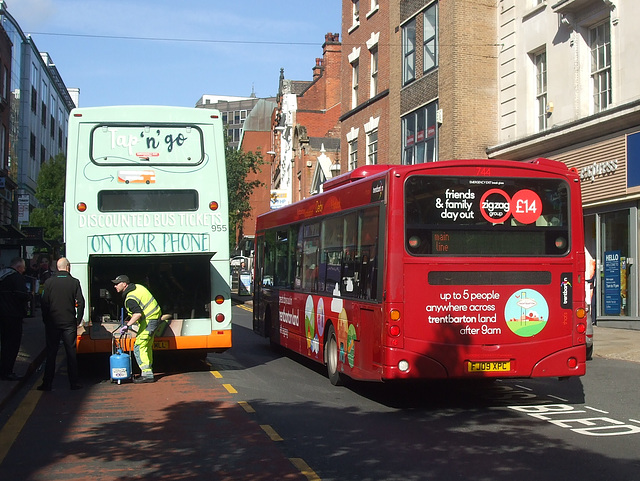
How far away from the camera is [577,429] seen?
27.7ft

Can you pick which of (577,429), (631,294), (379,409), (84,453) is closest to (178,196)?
(379,409)

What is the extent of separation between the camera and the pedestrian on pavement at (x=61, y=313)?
1131 cm

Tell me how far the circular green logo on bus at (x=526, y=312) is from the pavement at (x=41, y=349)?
6.16 m

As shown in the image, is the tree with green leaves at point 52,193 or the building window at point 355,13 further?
the tree with green leaves at point 52,193

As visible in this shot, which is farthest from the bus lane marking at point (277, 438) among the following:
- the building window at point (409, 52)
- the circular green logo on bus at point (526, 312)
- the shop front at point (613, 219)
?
the building window at point (409, 52)

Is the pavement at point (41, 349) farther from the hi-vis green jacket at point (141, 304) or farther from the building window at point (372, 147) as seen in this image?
the building window at point (372, 147)

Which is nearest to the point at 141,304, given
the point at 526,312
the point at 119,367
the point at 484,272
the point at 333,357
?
the point at 119,367

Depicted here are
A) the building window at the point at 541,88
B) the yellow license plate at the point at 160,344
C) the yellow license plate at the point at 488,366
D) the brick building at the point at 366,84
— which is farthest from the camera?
the brick building at the point at 366,84

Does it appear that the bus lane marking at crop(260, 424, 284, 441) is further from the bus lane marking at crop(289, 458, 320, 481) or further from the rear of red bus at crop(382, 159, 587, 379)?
the rear of red bus at crop(382, 159, 587, 379)

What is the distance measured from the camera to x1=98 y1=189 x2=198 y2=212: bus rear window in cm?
1262

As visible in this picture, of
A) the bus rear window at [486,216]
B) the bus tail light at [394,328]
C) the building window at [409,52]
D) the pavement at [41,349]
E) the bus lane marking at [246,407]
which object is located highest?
the building window at [409,52]

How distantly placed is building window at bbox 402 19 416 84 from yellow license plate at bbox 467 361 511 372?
19651mm

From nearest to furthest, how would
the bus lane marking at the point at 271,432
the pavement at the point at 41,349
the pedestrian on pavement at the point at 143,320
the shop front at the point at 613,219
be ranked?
1. the bus lane marking at the point at 271,432
2. the pavement at the point at 41,349
3. the pedestrian on pavement at the point at 143,320
4. the shop front at the point at 613,219

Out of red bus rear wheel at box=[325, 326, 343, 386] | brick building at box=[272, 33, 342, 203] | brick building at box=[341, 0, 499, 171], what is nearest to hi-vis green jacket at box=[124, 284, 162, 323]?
red bus rear wheel at box=[325, 326, 343, 386]
